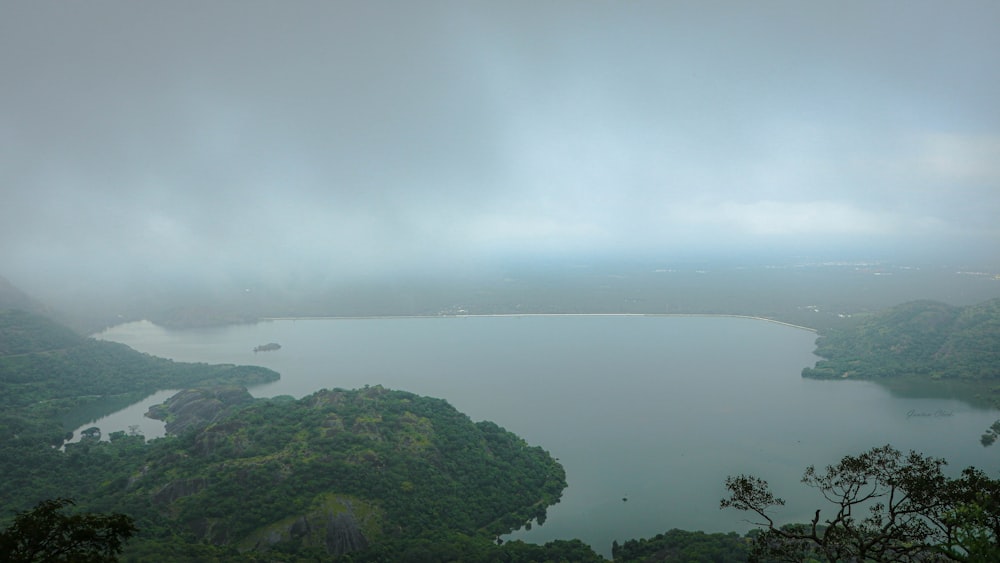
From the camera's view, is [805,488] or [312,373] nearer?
[805,488]

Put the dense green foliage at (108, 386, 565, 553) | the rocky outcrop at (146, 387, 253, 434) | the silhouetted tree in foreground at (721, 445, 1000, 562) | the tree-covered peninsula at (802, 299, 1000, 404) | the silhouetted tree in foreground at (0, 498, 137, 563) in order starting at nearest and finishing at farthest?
1. the silhouetted tree in foreground at (0, 498, 137, 563)
2. the silhouetted tree in foreground at (721, 445, 1000, 562)
3. the dense green foliage at (108, 386, 565, 553)
4. the rocky outcrop at (146, 387, 253, 434)
5. the tree-covered peninsula at (802, 299, 1000, 404)

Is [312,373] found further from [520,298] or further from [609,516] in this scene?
[520,298]

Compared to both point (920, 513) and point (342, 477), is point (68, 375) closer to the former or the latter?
point (342, 477)

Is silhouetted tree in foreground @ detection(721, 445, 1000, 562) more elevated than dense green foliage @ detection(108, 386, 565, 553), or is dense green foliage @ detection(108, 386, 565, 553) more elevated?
silhouetted tree in foreground @ detection(721, 445, 1000, 562)

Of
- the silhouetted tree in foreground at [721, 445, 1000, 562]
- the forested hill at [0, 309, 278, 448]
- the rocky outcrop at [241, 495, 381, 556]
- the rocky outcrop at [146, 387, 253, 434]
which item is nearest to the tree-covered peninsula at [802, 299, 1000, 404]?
the silhouetted tree in foreground at [721, 445, 1000, 562]

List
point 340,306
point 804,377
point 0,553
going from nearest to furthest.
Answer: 1. point 0,553
2. point 804,377
3. point 340,306

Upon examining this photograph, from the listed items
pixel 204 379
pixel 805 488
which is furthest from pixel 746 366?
Answer: pixel 204 379

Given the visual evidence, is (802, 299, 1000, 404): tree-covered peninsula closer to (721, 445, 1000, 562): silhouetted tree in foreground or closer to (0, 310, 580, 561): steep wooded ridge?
(0, 310, 580, 561): steep wooded ridge

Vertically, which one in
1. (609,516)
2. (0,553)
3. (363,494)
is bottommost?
(609,516)
